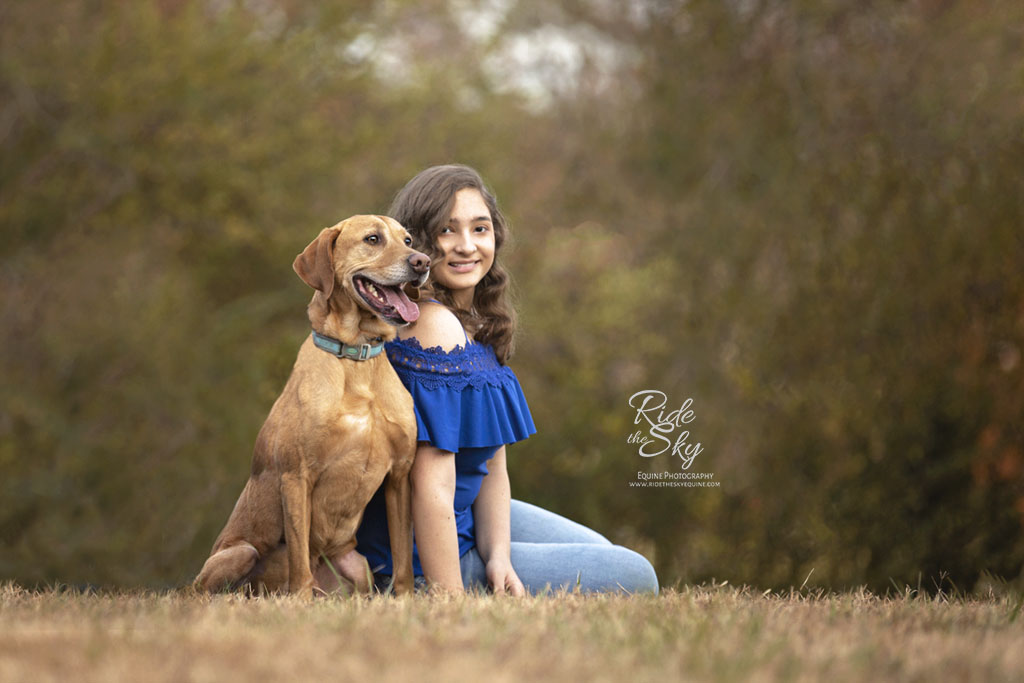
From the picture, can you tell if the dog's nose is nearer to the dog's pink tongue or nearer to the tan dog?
the tan dog

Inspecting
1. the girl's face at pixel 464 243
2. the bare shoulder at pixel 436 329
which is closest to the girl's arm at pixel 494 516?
the bare shoulder at pixel 436 329

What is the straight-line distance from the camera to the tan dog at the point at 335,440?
3365mm

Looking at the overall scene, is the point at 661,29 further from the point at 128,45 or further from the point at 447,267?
the point at 447,267

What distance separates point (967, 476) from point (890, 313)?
3.59ft

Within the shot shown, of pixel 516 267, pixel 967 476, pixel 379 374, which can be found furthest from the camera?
pixel 516 267

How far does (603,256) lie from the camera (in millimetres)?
11141

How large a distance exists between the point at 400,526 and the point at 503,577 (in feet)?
1.43

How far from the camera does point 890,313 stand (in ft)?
21.4

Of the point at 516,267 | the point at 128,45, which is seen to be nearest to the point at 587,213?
the point at 516,267

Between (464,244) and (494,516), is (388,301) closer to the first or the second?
(464,244)

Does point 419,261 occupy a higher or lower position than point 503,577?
higher

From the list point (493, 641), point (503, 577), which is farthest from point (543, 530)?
point (493, 641)

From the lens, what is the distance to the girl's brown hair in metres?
3.86

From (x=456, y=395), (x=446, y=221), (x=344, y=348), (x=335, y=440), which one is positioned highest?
(x=446, y=221)
